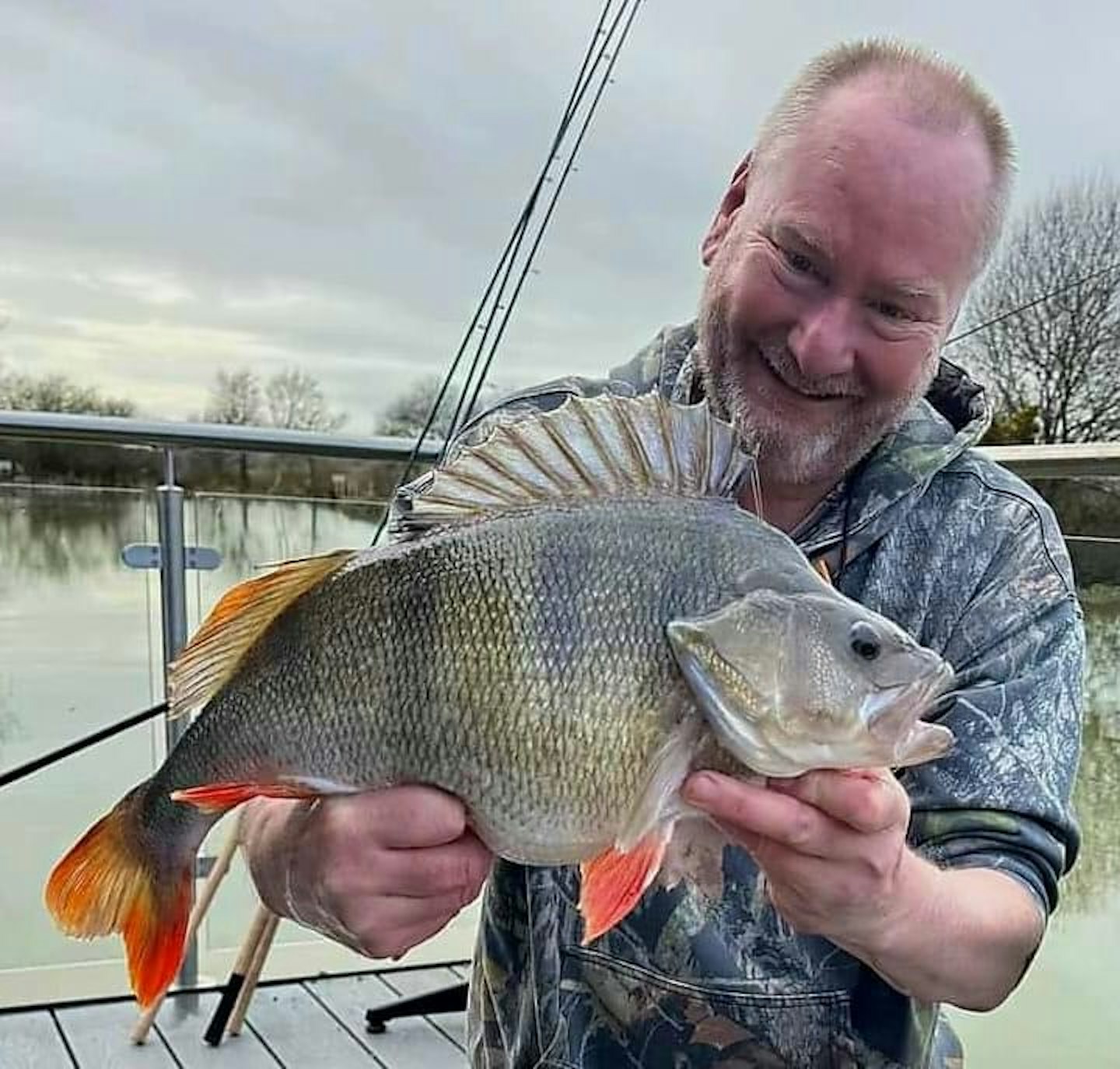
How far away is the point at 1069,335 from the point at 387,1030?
1.77m

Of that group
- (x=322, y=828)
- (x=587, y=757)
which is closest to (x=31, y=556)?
(x=322, y=828)

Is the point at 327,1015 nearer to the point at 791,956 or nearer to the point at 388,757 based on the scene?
the point at 791,956

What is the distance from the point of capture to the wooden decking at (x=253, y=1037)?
1.98 meters

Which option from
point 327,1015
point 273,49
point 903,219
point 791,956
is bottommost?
point 327,1015

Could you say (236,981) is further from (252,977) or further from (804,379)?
(804,379)

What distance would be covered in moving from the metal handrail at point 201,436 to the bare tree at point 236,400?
0.16 ft

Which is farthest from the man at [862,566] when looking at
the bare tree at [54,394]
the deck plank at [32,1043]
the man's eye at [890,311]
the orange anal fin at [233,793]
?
the bare tree at [54,394]

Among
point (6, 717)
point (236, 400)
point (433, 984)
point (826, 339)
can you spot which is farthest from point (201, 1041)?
point (826, 339)

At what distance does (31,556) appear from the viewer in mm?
1920

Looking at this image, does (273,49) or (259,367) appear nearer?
(259,367)

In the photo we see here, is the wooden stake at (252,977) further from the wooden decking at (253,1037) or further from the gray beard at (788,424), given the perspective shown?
the gray beard at (788,424)

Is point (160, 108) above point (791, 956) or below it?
above

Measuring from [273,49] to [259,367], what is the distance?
112 cm

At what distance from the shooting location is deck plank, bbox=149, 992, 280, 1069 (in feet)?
6.51
